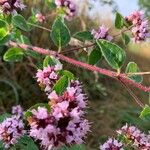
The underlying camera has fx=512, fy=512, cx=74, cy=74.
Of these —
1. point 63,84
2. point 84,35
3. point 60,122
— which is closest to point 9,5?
point 84,35

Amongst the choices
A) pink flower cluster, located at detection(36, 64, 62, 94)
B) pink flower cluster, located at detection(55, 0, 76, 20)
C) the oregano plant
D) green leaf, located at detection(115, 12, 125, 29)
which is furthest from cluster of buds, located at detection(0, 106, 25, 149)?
pink flower cluster, located at detection(55, 0, 76, 20)

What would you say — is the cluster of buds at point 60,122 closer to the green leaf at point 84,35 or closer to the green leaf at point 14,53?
the green leaf at point 14,53

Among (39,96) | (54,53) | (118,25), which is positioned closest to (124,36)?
(118,25)

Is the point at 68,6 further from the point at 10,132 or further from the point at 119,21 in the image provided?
the point at 10,132

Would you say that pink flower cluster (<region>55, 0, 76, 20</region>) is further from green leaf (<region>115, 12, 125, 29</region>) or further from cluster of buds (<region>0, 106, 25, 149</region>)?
cluster of buds (<region>0, 106, 25, 149</region>)

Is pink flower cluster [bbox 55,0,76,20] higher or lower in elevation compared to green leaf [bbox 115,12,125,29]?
lower

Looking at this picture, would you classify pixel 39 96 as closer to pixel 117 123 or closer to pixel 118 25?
pixel 117 123
